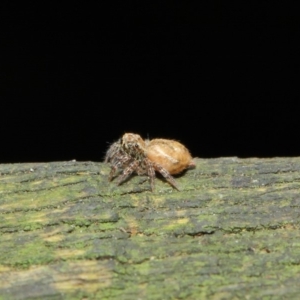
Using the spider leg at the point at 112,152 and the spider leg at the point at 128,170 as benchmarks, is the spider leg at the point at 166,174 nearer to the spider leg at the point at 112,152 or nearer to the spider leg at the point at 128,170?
the spider leg at the point at 128,170

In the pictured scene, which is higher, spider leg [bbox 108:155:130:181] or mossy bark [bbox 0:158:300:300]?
spider leg [bbox 108:155:130:181]

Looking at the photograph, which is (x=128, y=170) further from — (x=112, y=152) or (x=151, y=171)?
(x=112, y=152)

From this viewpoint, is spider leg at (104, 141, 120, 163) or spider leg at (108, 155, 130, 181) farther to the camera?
spider leg at (104, 141, 120, 163)

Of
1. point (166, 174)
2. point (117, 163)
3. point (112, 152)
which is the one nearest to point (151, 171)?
point (166, 174)

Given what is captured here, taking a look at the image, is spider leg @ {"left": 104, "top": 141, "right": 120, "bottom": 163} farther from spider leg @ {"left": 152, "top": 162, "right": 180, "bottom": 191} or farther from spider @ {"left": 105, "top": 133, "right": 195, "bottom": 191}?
spider leg @ {"left": 152, "top": 162, "right": 180, "bottom": 191}

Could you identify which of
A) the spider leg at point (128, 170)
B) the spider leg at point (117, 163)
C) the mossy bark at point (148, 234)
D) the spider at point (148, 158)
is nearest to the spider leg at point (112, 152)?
the spider at point (148, 158)

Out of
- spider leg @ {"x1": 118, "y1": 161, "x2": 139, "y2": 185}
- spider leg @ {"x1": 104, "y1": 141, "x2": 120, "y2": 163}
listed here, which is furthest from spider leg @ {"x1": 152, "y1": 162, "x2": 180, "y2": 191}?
spider leg @ {"x1": 104, "y1": 141, "x2": 120, "y2": 163}
